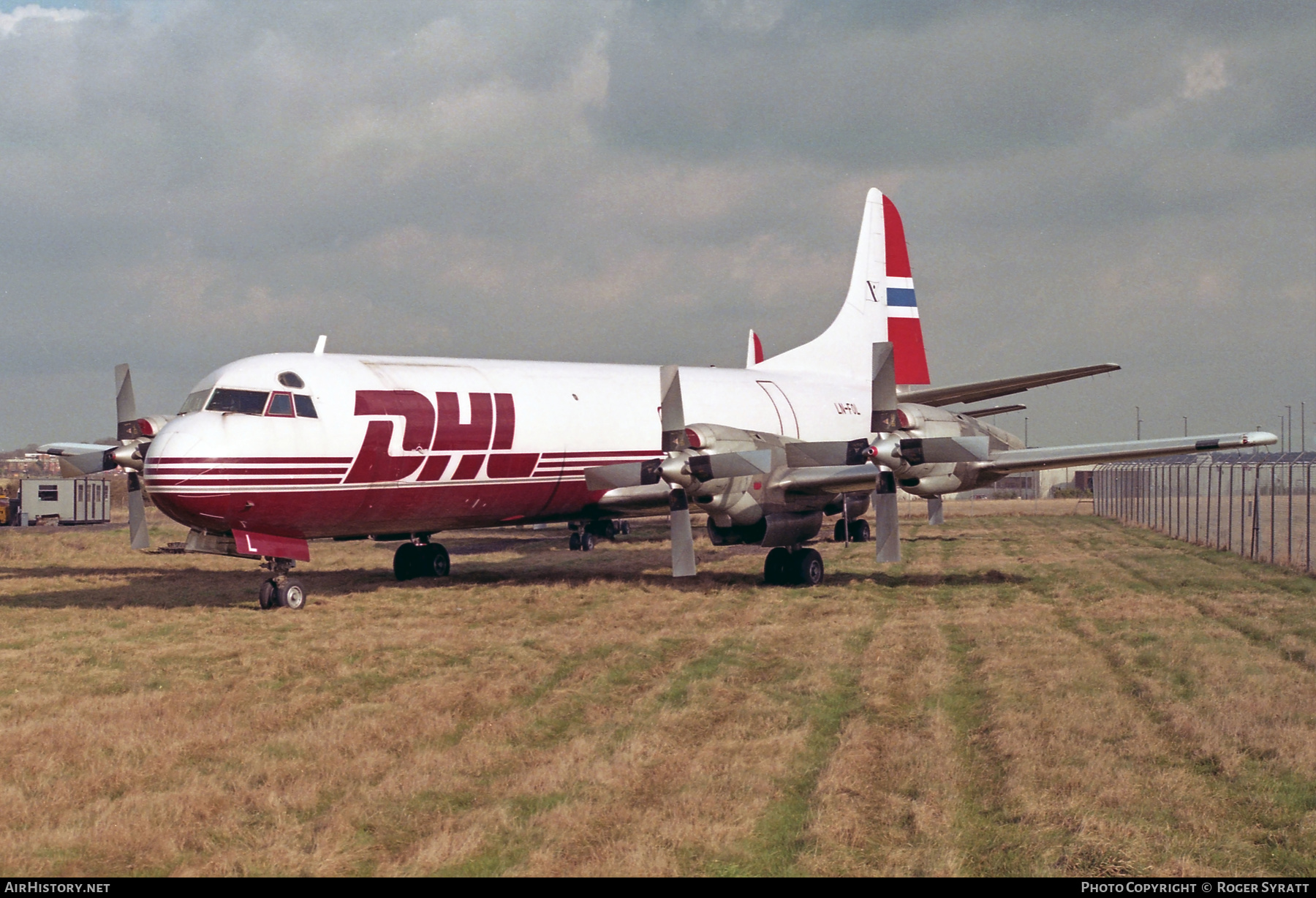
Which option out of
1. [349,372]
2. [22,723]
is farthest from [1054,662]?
[349,372]

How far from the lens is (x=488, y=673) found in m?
13.2

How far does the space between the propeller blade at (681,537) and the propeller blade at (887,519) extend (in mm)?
3490

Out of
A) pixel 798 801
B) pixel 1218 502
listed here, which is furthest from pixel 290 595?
pixel 1218 502

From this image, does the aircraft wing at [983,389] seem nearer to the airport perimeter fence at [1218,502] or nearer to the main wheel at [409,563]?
the airport perimeter fence at [1218,502]

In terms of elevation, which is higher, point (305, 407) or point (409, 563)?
point (305, 407)

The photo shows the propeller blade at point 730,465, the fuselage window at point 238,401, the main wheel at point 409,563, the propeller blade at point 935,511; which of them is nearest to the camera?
the fuselage window at point 238,401

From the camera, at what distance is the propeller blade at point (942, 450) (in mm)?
19750

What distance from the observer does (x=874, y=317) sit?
Answer: 3434 cm

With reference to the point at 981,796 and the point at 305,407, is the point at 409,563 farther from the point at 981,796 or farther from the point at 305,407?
the point at 981,796

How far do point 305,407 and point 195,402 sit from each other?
1.88 metres

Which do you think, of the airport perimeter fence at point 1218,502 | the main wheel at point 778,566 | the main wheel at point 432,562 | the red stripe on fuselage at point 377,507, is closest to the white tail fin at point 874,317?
the airport perimeter fence at point 1218,502

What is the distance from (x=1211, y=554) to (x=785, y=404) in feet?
39.7

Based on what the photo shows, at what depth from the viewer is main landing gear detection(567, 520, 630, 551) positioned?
3269 centimetres

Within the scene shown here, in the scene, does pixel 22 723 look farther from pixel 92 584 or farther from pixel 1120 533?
pixel 1120 533
